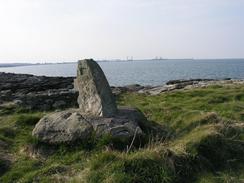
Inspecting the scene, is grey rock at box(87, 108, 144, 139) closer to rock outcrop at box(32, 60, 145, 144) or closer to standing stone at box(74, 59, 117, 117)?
rock outcrop at box(32, 60, 145, 144)

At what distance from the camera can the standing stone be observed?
404 inches

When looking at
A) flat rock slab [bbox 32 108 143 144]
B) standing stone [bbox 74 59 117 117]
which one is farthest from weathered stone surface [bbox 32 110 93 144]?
standing stone [bbox 74 59 117 117]

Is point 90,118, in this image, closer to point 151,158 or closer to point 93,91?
point 93,91

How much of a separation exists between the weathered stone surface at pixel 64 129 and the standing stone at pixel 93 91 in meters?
0.63

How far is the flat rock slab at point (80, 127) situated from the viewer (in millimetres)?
9094

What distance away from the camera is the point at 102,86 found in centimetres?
1070

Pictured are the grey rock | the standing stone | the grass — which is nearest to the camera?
the grass

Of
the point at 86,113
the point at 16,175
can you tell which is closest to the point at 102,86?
the point at 86,113

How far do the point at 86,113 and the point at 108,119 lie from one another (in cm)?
99

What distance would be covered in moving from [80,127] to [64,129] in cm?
43

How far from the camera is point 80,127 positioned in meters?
9.28

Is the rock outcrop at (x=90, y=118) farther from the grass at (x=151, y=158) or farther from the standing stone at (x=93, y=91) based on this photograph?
the grass at (x=151, y=158)

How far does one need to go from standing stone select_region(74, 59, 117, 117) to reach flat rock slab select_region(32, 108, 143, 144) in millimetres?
354

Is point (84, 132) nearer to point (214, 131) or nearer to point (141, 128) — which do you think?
point (141, 128)
